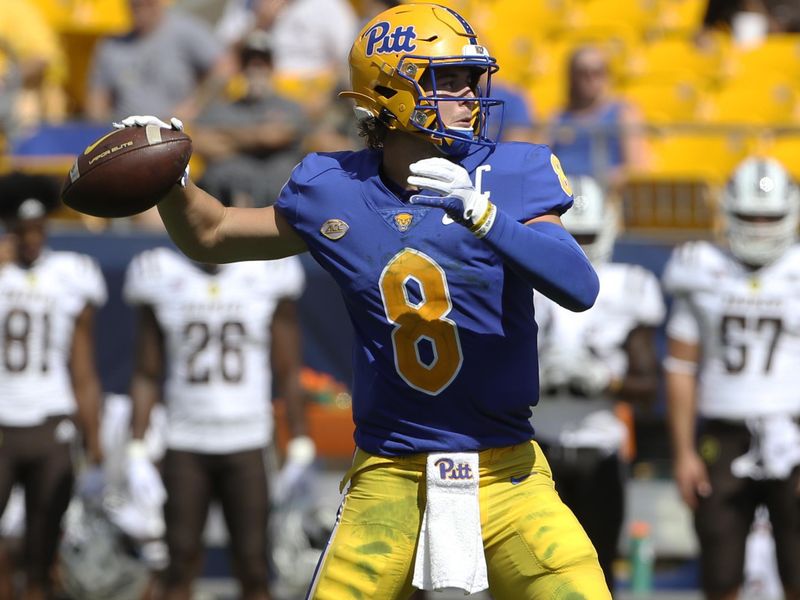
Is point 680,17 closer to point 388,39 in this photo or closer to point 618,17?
point 618,17

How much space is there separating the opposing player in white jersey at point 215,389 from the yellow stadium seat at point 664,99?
312 centimetres

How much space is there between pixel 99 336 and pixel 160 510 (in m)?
1.19

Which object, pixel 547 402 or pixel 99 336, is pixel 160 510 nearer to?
pixel 99 336

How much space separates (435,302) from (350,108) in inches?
168

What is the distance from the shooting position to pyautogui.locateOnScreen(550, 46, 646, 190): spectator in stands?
7.36 metres

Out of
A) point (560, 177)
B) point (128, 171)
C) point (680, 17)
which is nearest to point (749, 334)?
point (560, 177)

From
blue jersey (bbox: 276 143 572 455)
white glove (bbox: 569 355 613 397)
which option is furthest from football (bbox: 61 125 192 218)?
white glove (bbox: 569 355 613 397)

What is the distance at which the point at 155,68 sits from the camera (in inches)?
340

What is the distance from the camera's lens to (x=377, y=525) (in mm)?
3537

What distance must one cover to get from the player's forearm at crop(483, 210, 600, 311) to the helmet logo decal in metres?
0.52

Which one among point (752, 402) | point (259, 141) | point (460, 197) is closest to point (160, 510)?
point (259, 141)

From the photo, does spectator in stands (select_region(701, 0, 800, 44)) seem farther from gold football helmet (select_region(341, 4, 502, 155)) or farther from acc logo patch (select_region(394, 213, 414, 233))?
acc logo patch (select_region(394, 213, 414, 233))

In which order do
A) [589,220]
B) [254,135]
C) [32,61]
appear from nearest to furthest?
1. [589,220]
2. [254,135]
3. [32,61]

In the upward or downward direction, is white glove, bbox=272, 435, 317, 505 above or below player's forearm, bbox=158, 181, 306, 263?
below
